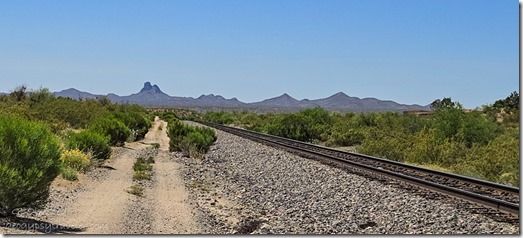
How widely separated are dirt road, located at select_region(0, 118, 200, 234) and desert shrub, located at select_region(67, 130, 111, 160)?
230 centimetres

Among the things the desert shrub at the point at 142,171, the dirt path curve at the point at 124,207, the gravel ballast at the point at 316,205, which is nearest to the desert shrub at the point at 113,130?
the desert shrub at the point at 142,171

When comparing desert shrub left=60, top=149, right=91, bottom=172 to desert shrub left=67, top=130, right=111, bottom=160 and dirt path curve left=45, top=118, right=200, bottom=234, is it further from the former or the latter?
desert shrub left=67, top=130, right=111, bottom=160

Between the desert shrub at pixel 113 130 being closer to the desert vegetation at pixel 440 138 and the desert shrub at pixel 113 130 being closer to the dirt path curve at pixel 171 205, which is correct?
the dirt path curve at pixel 171 205

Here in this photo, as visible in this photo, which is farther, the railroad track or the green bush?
the railroad track

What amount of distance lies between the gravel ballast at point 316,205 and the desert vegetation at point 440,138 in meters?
5.29

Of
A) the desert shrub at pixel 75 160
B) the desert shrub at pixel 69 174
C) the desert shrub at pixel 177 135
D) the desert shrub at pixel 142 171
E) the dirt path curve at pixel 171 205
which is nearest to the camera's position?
the dirt path curve at pixel 171 205

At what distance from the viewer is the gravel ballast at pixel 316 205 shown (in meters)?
12.4

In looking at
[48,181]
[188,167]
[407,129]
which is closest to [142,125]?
[407,129]

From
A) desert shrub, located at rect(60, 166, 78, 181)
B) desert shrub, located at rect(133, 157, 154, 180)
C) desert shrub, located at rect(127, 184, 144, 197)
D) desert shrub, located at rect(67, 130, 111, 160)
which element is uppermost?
desert shrub, located at rect(67, 130, 111, 160)

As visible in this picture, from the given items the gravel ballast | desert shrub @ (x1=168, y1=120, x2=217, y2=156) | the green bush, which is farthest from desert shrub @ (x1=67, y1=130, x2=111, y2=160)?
the green bush

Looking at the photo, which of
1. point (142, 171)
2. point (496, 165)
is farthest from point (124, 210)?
point (496, 165)

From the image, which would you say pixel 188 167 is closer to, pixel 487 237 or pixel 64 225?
pixel 64 225

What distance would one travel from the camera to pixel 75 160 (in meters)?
21.6

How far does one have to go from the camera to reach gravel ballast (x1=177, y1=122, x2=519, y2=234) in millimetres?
12422
